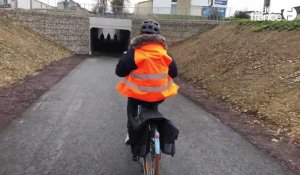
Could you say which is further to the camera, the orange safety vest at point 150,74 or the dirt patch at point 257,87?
the dirt patch at point 257,87

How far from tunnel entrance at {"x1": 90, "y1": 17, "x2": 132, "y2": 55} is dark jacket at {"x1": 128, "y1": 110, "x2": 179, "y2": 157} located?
34.5 meters

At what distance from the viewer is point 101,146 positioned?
6.73 meters

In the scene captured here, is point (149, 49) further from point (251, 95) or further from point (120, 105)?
point (251, 95)

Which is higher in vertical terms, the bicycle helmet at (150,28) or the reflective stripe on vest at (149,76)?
the bicycle helmet at (150,28)

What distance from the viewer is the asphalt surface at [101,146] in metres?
5.72

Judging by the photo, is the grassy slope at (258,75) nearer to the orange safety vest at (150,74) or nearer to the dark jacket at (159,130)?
the dark jacket at (159,130)

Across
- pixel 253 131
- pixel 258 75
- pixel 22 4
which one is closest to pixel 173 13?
pixel 22 4

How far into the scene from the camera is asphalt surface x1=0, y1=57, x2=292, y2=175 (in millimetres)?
5719

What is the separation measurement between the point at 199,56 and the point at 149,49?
17638 mm

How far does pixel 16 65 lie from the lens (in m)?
17.2

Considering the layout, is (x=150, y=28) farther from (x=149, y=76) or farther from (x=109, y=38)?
(x=109, y=38)

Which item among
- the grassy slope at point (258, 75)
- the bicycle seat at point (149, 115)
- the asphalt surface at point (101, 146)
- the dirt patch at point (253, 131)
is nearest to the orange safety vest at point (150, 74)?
the bicycle seat at point (149, 115)

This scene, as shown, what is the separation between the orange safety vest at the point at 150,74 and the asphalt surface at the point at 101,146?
130cm

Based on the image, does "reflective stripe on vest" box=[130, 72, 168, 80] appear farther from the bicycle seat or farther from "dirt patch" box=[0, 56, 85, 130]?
"dirt patch" box=[0, 56, 85, 130]
